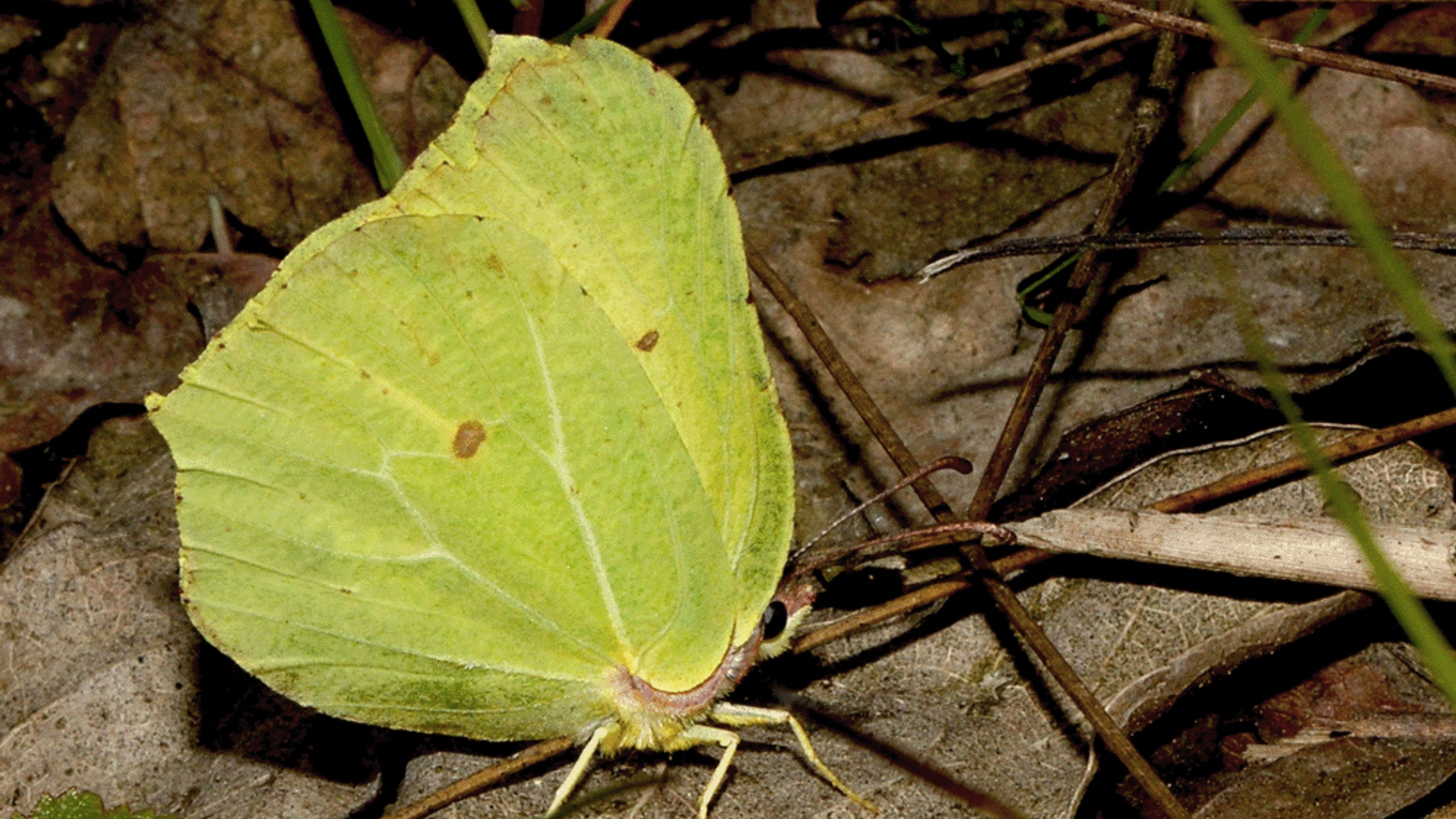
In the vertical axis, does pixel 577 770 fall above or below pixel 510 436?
below

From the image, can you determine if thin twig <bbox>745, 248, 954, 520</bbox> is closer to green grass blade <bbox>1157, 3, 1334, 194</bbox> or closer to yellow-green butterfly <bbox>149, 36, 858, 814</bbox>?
yellow-green butterfly <bbox>149, 36, 858, 814</bbox>

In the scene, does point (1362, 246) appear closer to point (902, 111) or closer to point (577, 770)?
point (577, 770)

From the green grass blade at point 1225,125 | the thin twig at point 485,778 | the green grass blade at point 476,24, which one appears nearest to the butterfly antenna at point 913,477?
the thin twig at point 485,778

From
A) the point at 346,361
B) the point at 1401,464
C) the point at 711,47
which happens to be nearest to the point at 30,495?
the point at 346,361

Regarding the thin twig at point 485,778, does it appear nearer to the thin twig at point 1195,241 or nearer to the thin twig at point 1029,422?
the thin twig at point 1029,422

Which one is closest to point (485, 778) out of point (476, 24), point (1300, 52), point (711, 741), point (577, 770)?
point (577, 770)

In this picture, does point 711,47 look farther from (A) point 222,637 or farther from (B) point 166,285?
(A) point 222,637

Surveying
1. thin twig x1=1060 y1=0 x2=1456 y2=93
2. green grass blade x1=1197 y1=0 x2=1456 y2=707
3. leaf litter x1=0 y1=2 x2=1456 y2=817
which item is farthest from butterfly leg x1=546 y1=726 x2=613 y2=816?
thin twig x1=1060 y1=0 x2=1456 y2=93
